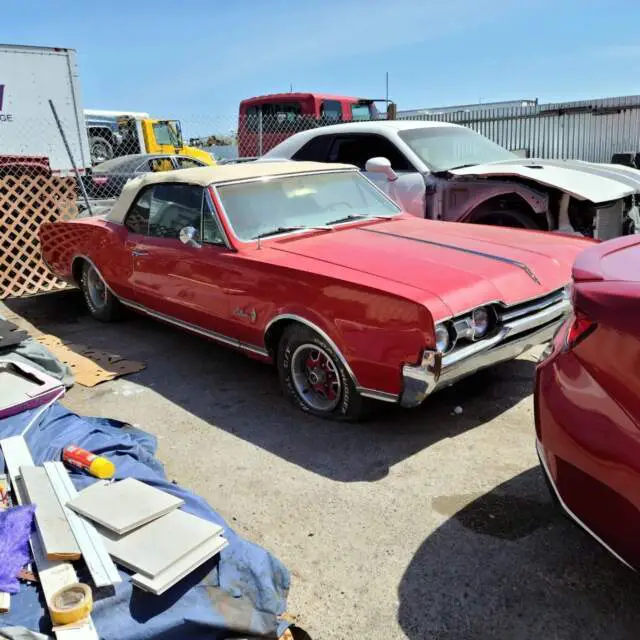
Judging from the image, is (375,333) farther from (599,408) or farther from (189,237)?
(189,237)

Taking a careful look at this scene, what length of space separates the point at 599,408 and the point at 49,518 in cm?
214

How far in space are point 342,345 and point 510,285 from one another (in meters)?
1.03

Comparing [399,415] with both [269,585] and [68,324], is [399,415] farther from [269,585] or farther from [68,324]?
[68,324]

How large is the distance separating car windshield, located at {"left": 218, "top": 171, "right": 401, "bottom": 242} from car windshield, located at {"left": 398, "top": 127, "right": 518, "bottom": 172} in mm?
1902

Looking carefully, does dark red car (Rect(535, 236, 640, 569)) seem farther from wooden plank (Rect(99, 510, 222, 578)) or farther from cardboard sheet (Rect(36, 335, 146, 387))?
cardboard sheet (Rect(36, 335, 146, 387))

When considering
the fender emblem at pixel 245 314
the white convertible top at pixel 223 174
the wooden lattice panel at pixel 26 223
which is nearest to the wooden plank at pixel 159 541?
the fender emblem at pixel 245 314

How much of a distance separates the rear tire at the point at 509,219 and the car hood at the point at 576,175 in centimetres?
40

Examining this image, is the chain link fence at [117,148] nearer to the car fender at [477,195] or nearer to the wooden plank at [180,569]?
the car fender at [477,195]

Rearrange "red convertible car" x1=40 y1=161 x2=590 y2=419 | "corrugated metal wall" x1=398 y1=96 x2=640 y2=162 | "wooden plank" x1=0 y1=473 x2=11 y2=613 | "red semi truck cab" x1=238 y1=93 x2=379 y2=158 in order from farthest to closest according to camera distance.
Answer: "corrugated metal wall" x1=398 y1=96 x2=640 y2=162 < "red semi truck cab" x1=238 y1=93 x2=379 y2=158 < "red convertible car" x1=40 y1=161 x2=590 y2=419 < "wooden plank" x1=0 y1=473 x2=11 y2=613

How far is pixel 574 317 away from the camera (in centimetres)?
232

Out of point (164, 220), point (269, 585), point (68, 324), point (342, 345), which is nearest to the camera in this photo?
point (269, 585)

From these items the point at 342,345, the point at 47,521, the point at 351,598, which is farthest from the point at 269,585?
the point at 342,345

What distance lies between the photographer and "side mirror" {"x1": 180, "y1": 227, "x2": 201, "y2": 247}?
462 centimetres

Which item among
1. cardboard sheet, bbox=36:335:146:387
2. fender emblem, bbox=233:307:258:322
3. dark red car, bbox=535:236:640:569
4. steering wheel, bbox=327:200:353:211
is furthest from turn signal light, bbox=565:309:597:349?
cardboard sheet, bbox=36:335:146:387
